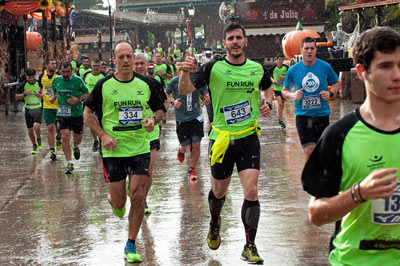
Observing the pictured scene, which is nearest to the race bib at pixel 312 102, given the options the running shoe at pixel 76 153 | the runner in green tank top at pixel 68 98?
the runner in green tank top at pixel 68 98

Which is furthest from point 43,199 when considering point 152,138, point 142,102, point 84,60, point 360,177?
point 84,60

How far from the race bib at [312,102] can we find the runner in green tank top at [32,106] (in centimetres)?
688

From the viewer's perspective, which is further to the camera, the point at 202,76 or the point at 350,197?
the point at 202,76

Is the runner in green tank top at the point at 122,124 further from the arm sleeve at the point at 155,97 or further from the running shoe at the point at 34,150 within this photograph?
the running shoe at the point at 34,150

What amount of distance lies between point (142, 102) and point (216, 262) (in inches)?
66.1

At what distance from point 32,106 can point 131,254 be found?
31.7ft

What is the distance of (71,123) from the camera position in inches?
512

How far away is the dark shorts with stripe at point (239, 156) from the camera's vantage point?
6606mm

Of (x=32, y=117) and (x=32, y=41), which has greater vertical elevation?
(x=32, y=41)

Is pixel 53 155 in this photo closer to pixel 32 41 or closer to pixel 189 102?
pixel 189 102

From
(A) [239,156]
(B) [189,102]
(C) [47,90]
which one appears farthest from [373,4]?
(A) [239,156]

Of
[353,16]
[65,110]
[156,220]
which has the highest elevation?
[353,16]

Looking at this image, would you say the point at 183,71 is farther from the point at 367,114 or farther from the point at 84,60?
the point at 84,60

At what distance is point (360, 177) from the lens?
3.04 m
